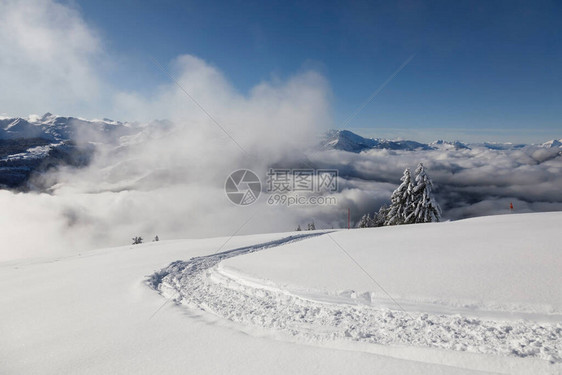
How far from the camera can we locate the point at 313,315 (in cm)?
477

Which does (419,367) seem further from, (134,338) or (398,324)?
(134,338)

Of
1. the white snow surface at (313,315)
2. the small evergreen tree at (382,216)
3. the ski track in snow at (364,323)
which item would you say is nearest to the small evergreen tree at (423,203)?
the small evergreen tree at (382,216)

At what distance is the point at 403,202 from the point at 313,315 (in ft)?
82.7

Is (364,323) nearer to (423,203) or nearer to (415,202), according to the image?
(423,203)

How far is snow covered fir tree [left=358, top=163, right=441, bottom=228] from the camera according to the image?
2495 centimetres

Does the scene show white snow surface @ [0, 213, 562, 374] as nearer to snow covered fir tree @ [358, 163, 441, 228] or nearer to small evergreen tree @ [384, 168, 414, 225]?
snow covered fir tree @ [358, 163, 441, 228]

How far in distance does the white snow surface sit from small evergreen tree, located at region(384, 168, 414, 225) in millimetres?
18660

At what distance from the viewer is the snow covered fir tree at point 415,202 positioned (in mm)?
24953

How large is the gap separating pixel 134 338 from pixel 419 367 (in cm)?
395

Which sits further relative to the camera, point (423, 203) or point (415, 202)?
point (415, 202)

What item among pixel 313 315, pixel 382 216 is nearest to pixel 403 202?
pixel 382 216

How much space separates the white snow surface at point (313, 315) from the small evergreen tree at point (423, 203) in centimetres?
1770

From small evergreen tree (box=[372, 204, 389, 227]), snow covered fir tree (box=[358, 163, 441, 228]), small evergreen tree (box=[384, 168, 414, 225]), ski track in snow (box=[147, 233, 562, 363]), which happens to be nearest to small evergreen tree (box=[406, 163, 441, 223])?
snow covered fir tree (box=[358, 163, 441, 228])

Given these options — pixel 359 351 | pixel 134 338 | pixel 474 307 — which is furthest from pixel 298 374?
pixel 474 307
